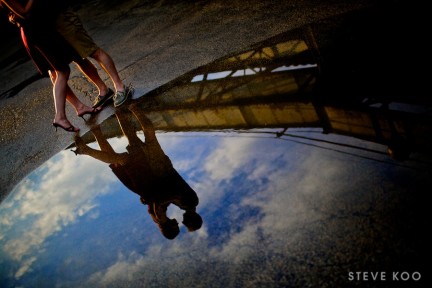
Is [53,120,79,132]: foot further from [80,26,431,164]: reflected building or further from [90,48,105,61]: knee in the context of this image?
[90,48,105,61]: knee

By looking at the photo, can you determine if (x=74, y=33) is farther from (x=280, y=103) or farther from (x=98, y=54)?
(x=280, y=103)

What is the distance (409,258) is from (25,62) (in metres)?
11.3

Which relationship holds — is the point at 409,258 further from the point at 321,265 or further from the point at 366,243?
the point at 321,265

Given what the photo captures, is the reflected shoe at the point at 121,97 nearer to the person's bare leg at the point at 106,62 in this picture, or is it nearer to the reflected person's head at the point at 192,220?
the person's bare leg at the point at 106,62

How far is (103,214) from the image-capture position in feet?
8.11

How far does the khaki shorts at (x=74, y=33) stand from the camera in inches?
129

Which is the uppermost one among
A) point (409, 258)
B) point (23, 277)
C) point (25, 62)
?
point (25, 62)

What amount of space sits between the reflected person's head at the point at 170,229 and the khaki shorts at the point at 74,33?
2.32 meters

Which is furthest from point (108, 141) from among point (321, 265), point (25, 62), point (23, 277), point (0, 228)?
point (25, 62)

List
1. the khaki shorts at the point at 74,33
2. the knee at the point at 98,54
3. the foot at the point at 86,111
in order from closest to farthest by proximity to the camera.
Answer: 1. the khaki shorts at the point at 74,33
2. the knee at the point at 98,54
3. the foot at the point at 86,111

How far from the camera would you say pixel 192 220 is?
6.75 ft

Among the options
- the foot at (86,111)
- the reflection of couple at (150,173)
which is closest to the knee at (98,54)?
the foot at (86,111)

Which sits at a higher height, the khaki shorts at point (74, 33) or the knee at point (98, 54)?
the khaki shorts at point (74, 33)

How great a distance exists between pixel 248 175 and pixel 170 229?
2.19 feet
